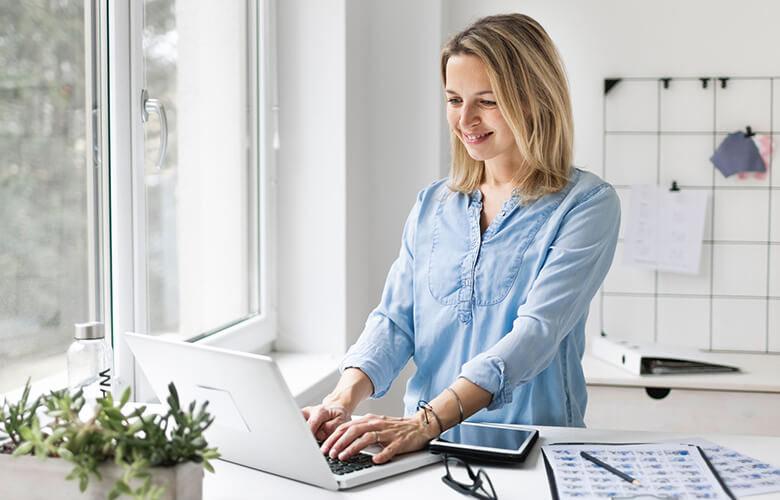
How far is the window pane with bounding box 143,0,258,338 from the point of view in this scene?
172 cm

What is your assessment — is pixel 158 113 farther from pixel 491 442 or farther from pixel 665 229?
pixel 665 229

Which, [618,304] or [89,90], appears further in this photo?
[618,304]

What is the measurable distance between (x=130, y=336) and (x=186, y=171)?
896 mm

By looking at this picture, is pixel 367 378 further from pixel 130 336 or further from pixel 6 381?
pixel 6 381

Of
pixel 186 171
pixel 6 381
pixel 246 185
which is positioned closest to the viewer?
pixel 6 381

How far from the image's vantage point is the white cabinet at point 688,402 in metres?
2.17

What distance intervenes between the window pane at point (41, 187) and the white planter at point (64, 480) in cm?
49

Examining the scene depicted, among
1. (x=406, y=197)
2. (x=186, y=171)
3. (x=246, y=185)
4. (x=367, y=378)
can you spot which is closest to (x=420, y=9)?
(x=406, y=197)

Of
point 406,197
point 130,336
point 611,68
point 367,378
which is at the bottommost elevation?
point 367,378

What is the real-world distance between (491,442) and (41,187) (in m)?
0.92

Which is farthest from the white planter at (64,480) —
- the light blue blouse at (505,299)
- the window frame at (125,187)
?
the window frame at (125,187)

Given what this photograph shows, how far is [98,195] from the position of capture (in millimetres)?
1504

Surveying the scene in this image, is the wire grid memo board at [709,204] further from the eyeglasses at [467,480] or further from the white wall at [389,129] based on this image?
the eyeglasses at [467,480]

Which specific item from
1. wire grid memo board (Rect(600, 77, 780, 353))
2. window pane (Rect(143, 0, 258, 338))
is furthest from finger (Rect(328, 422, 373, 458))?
wire grid memo board (Rect(600, 77, 780, 353))
